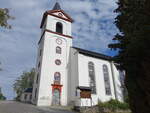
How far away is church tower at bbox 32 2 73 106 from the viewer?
2036 centimetres

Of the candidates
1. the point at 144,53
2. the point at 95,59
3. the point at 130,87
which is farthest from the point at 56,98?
the point at 144,53

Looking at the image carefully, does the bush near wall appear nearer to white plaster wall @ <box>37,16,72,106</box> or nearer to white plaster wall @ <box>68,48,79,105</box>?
white plaster wall @ <box>68,48,79,105</box>

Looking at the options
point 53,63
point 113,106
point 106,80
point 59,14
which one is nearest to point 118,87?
point 106,80

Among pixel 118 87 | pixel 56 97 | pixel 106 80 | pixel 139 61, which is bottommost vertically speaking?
pixel 56 97

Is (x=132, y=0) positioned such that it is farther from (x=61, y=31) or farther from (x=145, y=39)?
(x=61, y=31)

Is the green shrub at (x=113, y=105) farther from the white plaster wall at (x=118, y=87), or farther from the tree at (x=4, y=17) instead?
the tree at (x=4, y=17)

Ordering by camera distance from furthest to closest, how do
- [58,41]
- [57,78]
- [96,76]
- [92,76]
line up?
[58,41]
[96,76]
[92,76]
[57,78]

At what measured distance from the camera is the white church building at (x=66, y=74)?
20.4 m

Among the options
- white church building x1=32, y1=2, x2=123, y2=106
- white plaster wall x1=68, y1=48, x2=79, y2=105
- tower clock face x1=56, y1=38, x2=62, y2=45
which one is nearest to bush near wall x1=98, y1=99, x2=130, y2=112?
white church building x1=32, y1=2, x2=123, y2=106

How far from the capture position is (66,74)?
898 inches

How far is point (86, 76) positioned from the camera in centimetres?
2166

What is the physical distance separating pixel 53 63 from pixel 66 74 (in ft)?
9.45

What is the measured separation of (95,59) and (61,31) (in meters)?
8.86

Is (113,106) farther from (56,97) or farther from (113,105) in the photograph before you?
(56,97)
